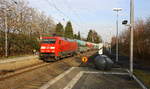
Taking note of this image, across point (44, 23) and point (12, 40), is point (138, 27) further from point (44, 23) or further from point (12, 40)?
point (44, 23)

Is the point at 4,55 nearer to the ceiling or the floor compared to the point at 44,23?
nearer to the floor

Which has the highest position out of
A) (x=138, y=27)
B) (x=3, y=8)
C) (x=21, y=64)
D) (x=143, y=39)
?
(x=3, y=8)

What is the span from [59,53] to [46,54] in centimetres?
183

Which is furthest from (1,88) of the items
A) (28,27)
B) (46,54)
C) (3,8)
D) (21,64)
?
(28,27)

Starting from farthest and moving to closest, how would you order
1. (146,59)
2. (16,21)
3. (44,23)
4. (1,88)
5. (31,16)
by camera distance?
(44,23) < (31,16) < (16,21) < (146,59) < (1,88)

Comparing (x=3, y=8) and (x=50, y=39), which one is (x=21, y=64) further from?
(x=3, y=8)

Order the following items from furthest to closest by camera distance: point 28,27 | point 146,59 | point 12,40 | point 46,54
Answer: point 28,27
point 12,40
point 146,59
point 46,54

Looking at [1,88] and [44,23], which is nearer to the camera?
[1,88]

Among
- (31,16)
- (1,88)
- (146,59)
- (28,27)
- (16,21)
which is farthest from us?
(31,16)

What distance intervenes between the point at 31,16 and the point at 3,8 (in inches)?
497

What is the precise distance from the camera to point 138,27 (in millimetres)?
27453

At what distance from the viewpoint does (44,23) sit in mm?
53312

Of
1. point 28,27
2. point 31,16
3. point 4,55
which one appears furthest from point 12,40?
point 31,16

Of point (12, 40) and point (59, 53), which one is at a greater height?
point (12, 40)
